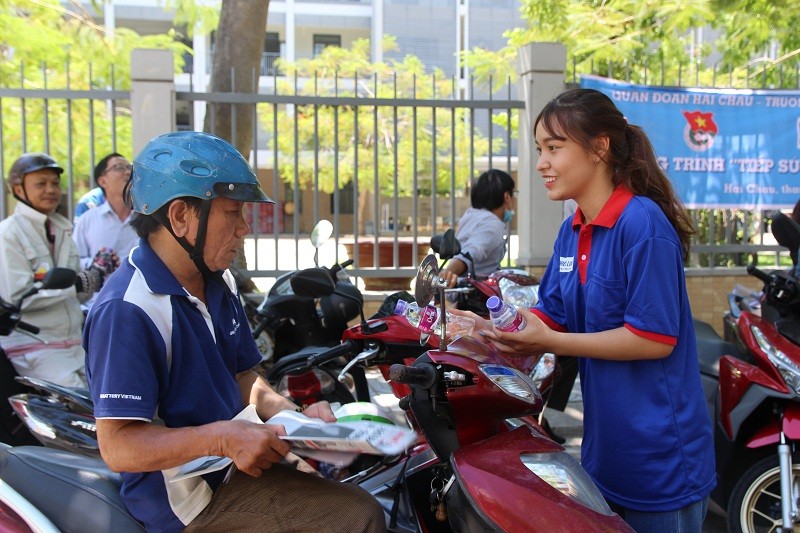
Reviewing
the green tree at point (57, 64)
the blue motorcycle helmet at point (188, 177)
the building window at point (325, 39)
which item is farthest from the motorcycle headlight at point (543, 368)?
the building window at point (325, 39)

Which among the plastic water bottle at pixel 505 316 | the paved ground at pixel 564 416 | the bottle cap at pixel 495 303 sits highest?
the bottle cap at pixel 495 303

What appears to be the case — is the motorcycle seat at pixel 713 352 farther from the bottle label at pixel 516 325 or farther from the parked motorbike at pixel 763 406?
the bottle label at pixel 516 325

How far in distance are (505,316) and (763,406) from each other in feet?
6.26

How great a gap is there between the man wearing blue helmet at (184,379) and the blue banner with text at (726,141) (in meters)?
6.06

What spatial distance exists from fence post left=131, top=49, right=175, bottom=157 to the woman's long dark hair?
5.26m

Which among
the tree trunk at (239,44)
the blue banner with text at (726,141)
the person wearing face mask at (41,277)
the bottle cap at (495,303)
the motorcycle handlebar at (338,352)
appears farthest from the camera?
the tree trunk at (239,44)

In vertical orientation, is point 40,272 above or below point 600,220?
below

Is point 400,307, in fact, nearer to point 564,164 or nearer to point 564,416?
point 564,164

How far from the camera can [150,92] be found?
6.67 meters

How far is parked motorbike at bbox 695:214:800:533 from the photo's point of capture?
326 cm

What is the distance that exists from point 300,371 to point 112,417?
2.13m

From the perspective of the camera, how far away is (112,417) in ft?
5.66

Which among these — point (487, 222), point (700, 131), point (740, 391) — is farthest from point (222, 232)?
point (700, 131)

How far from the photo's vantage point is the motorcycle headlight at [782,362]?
3230 mm
